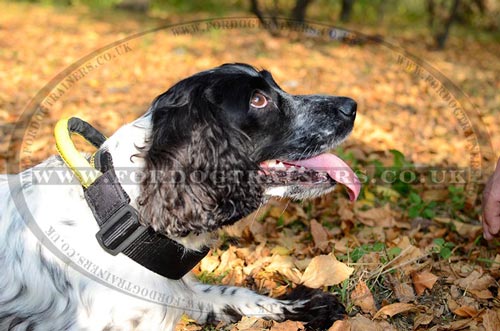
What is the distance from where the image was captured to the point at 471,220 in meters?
4.76

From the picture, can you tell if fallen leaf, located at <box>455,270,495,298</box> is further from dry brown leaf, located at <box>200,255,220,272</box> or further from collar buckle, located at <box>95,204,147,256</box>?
collar buckle, located at <box>95,204,147,256</box>

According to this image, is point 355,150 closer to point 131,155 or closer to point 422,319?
Result: point 422,319

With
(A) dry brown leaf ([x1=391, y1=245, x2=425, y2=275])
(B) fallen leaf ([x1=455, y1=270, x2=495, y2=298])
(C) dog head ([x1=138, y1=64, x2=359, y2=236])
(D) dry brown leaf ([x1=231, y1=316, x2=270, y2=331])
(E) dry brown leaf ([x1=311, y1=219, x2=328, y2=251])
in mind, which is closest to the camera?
(C) dog head ([x1=138, y1=64, x2=359, y2=236])

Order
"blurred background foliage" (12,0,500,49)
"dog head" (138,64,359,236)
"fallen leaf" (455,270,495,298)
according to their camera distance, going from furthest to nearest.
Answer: "blurred background foliage" (12,0,500,49), "fallen leaf" (455,270,495,298), "dog head" (138,64,359,236)

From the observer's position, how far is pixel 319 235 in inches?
168

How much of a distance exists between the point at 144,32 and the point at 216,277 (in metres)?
9.19

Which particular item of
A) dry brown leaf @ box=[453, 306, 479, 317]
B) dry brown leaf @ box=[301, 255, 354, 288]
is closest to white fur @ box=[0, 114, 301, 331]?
dry brown leaf @ box=[301, 255, 354, 288]

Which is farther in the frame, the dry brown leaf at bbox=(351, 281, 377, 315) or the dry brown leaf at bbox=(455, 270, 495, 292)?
the dry brown leaf at bbox=(455, 270, 495, 292)

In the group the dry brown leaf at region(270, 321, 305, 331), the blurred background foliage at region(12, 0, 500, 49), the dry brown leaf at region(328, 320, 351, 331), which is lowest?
the blurred background foliage at region(12, 0, 500, 49)

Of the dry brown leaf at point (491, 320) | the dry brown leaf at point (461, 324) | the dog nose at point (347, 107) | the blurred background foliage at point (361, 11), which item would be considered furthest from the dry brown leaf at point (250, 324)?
the blurred background foliage at point (361, 11)

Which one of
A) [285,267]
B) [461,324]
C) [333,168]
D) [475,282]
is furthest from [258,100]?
[475,282]

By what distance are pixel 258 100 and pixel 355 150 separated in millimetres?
2943

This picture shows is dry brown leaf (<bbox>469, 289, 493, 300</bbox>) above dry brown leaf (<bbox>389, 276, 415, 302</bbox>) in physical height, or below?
below

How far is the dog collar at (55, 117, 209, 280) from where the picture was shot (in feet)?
8.92
